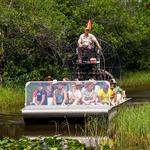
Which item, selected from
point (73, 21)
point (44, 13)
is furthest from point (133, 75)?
point (44, 13)

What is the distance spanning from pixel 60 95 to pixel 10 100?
5519 mm

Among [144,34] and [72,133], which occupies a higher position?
[144,34]

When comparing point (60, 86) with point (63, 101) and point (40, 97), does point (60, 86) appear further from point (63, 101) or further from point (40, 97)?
point (40, 97)

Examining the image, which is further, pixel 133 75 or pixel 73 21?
pixel 133 75

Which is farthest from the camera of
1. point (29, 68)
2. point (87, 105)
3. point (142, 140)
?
point (29, 68)

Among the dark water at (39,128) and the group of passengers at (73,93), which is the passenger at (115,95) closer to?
the group of passengers at (73,93)

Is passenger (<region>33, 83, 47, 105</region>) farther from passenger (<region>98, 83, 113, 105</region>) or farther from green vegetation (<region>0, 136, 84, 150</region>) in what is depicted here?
green vegetation (<region>0, 136, 84, 150</region>)

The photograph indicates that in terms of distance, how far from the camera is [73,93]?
16344mm

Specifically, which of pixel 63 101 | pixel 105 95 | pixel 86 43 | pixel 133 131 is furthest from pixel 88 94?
pixel 133 131

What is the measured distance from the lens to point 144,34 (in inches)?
1668

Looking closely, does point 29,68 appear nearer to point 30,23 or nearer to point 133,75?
point 30,23

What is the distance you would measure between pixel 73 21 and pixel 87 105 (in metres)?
16.6

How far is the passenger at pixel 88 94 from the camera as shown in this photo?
52.7 feet

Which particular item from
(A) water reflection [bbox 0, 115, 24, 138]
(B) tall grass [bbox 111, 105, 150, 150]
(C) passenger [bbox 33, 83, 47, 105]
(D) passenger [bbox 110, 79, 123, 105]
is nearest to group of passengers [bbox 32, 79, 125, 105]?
(C) passenger [bbox 33, 83, 47, 105]
